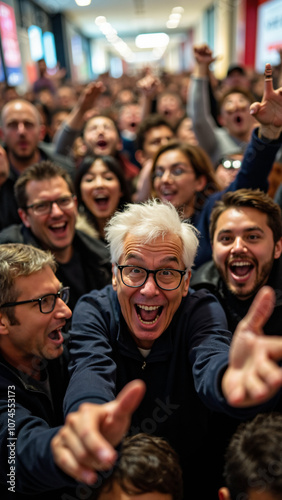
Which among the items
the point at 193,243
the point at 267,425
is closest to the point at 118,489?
the point at 267,425

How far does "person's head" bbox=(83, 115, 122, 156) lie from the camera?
3.59 metres

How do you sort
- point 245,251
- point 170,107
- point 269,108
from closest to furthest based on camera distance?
1. point 245,251
2. point 269,108
3. point 170,107

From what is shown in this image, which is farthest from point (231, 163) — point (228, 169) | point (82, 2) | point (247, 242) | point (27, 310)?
point (82, 2)

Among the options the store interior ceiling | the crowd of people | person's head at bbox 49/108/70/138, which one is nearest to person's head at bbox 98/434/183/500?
the crowd of people

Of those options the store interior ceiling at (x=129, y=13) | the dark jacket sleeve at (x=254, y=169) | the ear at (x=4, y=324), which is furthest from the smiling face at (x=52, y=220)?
the store interior ceiling at (x=129, y=13)

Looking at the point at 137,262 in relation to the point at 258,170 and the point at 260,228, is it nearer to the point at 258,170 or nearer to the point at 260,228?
the point at 260,228

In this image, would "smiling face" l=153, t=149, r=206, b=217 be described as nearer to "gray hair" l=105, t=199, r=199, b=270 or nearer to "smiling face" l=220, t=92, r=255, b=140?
"gray hair" l=105, t=199, r=199, b=270

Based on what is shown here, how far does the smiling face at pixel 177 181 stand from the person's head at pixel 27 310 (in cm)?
128

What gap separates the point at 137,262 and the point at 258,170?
899 millimetres

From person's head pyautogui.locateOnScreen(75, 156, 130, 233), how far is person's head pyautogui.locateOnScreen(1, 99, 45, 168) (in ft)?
2.24

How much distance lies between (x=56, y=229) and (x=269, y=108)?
126 centimetres

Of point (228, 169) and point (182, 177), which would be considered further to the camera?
point (228, 169)

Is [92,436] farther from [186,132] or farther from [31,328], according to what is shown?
[186,132]

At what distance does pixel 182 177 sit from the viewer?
267 cm
